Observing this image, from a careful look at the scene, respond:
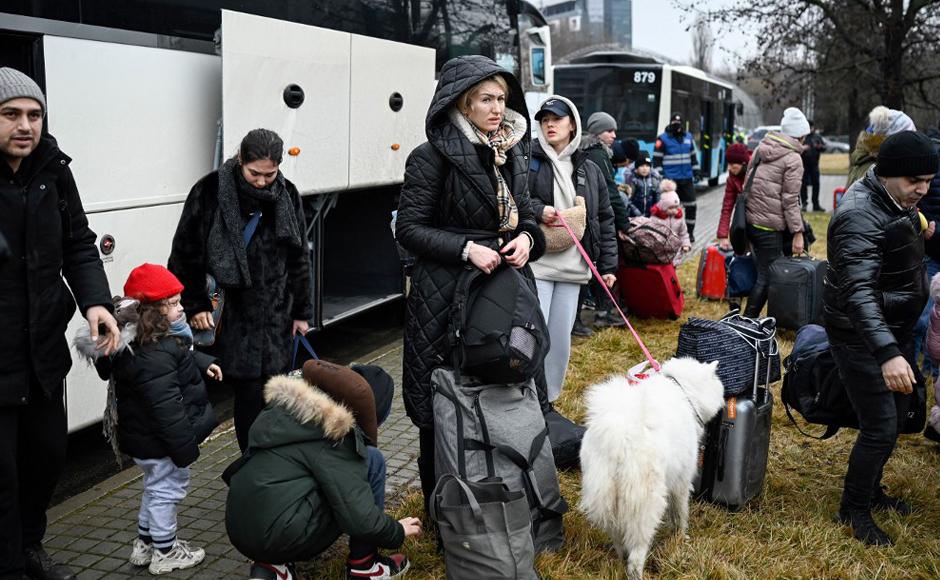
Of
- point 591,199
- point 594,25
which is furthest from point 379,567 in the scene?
point 594,25

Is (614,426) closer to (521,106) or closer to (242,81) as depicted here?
(521,106)

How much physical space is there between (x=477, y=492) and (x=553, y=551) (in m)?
0.69

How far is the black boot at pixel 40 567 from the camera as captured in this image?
3.61m

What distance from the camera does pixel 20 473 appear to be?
3.48 meters

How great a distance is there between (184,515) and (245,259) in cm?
129

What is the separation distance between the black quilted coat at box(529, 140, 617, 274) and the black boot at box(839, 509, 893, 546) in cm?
212

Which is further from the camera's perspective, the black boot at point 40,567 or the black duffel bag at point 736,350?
the black duffel bag at point 736,350

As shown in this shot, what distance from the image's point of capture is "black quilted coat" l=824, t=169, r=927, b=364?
3.85 m

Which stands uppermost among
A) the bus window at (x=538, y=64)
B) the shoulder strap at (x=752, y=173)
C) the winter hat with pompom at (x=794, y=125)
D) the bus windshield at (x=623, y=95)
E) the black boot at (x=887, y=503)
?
the bus windshield at (x=623, y=95)

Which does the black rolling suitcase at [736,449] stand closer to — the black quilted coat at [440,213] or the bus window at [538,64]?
the black quilted coat at [440,213]

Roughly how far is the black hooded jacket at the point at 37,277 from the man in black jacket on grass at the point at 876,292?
3.08 metres

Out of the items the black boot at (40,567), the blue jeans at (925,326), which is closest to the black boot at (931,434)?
the blue jeans at (925,326)

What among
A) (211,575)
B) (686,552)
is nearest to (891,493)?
(686,552)

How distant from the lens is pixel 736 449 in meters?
4.31
